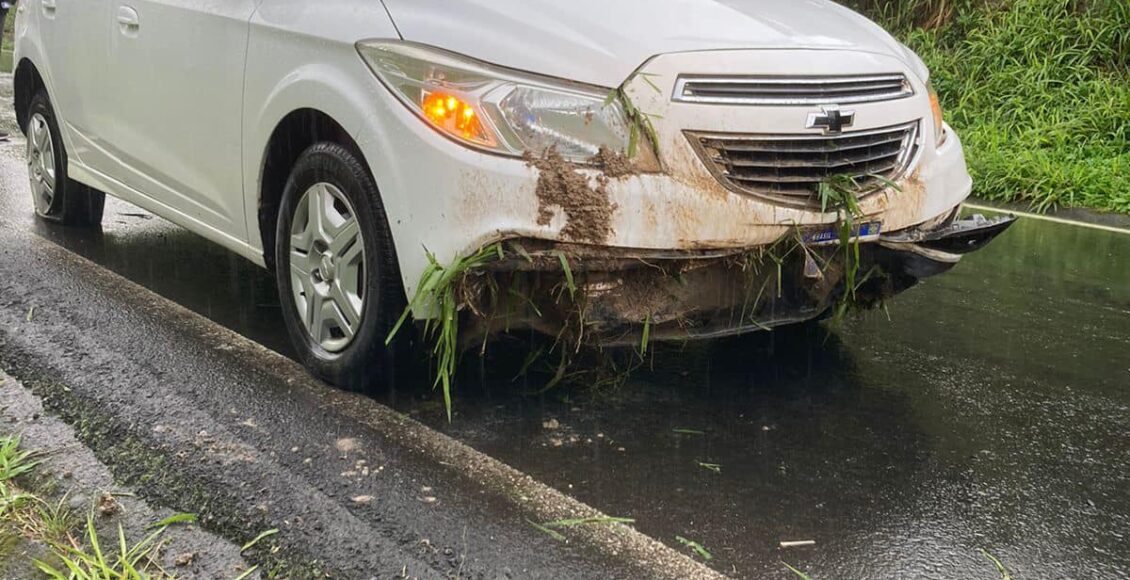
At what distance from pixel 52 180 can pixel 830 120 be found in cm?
415

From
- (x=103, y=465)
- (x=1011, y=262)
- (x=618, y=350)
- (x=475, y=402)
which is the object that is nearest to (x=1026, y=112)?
(x=1011, y=262)

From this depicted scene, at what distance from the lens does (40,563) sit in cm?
247

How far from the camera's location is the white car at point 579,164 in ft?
10.2

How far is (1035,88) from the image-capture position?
416 inches

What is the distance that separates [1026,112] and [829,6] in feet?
23.0

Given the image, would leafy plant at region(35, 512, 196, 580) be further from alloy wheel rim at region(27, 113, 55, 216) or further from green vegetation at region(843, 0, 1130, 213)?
green vegetation at region(843, 0, 1130, 213)

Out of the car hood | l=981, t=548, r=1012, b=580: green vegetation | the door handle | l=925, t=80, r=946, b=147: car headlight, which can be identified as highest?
the car hood

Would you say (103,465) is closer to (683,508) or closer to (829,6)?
(683,508)

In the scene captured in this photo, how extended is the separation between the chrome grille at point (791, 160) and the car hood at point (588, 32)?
28 centimetres

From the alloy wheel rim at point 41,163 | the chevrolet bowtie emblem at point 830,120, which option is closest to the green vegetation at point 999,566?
the chevrolet bowtie emblem at point 830,120

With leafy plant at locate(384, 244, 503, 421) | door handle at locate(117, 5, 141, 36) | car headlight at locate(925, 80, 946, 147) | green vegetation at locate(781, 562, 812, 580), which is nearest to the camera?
green vegetation at locate(781, 562, 812, 580)

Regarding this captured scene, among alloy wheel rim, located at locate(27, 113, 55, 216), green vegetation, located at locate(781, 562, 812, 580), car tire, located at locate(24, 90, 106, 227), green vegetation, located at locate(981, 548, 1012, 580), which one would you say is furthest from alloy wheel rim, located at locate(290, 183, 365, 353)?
alloy wheel rim, located at locate(27, 113, 55, 216)

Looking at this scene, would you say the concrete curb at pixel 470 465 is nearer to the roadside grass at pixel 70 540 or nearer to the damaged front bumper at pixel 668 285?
the damaged front bumper at pixel 668 285

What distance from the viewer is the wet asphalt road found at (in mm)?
2875
